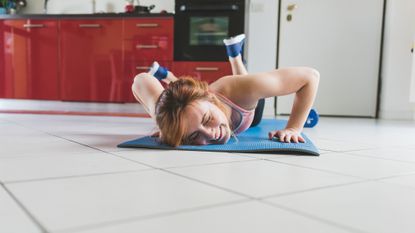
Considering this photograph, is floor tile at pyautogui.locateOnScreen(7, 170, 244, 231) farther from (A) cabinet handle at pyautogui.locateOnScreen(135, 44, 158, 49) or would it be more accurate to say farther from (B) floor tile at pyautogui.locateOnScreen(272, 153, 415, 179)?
(A) cabinet handle at pyautogui.locateOnScreen(135, 44, 158, 49)

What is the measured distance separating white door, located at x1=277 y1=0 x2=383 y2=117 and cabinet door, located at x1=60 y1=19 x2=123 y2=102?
1755mm

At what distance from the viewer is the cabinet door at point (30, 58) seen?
422 centimetres

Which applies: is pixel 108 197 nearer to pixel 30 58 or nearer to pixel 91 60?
pixel 91 60

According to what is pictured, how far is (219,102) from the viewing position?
1710 millimetres

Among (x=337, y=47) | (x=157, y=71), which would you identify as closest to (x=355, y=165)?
(x=157, y=71)

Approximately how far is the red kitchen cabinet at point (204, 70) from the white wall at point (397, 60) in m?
1.71

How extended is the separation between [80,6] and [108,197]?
4.59m

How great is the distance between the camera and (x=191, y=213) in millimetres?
776

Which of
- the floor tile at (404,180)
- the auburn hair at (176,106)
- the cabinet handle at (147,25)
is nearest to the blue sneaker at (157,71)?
the auburn hair at (176,106)

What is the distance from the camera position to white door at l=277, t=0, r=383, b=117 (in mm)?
4199

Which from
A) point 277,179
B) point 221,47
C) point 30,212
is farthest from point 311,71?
point 221,47

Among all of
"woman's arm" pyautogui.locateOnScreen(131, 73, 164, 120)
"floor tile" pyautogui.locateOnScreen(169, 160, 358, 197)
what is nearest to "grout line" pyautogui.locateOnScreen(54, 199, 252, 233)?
"floor tile" pyautogui.locateOnScreen(169, 160, 358, 197)

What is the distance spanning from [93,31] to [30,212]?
362cm

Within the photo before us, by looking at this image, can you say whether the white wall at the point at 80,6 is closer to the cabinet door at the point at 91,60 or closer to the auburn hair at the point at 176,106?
the cabinet door at the point at 91,60
